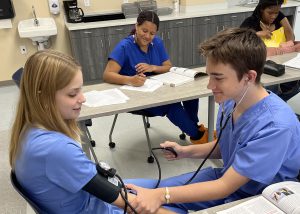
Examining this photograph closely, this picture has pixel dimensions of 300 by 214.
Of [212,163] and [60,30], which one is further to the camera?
[60,30]

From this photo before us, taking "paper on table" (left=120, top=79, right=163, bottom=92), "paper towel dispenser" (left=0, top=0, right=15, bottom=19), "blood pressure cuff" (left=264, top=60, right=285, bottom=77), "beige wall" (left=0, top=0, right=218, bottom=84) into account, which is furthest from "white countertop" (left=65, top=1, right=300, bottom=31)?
"blood pressure cuff" (left=264, top=60, right=285, bottom=77)

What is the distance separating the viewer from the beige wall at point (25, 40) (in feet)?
12.4

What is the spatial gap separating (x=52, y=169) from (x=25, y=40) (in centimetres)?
353

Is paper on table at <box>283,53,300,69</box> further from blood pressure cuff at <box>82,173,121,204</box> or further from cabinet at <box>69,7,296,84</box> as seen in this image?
blood pressure cuff at <box>82,173,121,204</box>

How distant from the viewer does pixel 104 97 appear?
185 centimetres

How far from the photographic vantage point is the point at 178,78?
211 cm

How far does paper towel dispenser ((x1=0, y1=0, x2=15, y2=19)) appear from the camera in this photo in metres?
3.61

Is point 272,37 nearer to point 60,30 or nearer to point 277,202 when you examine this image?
point 277,202

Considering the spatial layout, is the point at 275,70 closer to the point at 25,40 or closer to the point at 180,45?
the point at 180,45

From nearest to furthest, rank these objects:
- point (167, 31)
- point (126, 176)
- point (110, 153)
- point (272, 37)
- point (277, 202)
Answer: point (277, 202), point (126, 176), point (110, 153), point (272, 37), point (167, 31)

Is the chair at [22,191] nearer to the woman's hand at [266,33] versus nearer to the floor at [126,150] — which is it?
the floor at [126,150]

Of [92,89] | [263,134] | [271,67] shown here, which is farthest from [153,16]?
[263,134]

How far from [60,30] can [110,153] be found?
226 centimetres

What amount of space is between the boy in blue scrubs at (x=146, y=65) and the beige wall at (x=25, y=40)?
2.01m
